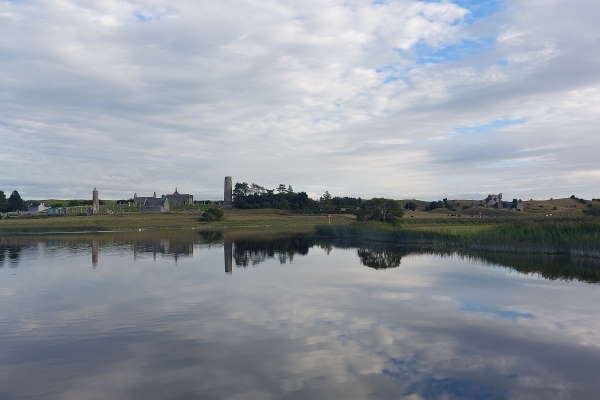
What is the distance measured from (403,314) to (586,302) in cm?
920

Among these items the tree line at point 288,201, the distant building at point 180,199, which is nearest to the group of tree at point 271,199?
the tree line at point 288,201

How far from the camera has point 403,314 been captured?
19.0 meters

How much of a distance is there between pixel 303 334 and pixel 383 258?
86.7ft

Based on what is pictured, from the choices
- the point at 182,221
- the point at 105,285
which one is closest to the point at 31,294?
the point at 105,285

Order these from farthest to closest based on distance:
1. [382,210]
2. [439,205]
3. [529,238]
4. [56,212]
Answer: [439,205] < [56,212] < [382,210] < [529,238]

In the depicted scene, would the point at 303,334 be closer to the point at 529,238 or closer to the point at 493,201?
the point at 529,238

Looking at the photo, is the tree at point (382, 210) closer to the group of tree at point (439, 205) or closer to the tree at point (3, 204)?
the group of tree at point (439, 205)

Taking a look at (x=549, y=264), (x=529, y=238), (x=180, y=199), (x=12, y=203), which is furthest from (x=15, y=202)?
(x=549, y=264)

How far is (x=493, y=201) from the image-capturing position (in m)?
145

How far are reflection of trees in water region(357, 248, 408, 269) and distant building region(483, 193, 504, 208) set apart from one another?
104m

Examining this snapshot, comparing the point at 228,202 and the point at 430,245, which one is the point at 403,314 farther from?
the point at 228,202

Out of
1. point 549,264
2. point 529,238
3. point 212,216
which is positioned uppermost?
point 212,216

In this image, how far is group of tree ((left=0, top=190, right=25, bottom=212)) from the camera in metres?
159

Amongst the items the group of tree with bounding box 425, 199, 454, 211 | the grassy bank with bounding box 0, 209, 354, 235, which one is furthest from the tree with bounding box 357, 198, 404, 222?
the group of tree with bounding box 425, 199, 454, 211
